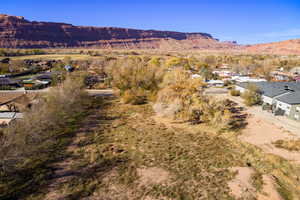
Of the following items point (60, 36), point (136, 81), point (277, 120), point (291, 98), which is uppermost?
point (60, 36)

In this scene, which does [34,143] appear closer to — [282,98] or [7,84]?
[282,98]

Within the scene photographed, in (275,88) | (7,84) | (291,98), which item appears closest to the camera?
(291,98)

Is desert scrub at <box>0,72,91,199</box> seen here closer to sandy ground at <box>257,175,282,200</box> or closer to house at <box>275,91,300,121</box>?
sandy ground at <box>257,175,282,200</box>

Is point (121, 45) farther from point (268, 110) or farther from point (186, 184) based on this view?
point (186, 184)

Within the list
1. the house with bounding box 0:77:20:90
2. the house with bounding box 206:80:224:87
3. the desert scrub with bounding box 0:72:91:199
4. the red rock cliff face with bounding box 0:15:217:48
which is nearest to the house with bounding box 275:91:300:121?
the house with bounding box 206:80:224:87

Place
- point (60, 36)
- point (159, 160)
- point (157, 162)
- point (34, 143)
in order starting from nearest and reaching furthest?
point (157, 162), point (159, 160), point (34, 143), point (60, 36)

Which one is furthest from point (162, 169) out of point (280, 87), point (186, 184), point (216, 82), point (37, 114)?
point (216, 82)

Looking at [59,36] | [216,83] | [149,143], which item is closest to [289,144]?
[149,143]
